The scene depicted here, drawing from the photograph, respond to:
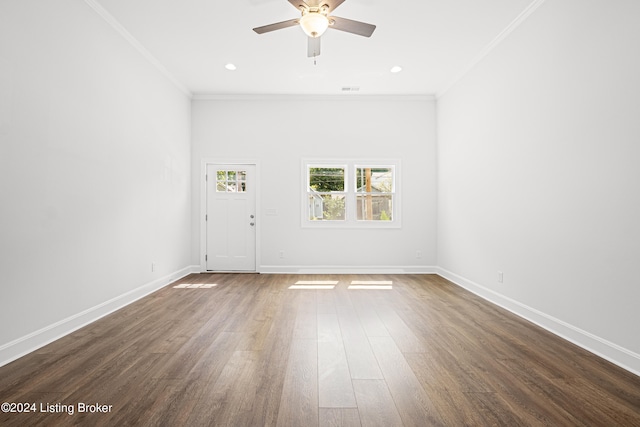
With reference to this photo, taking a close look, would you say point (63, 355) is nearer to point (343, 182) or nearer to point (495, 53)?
point (343, 182)

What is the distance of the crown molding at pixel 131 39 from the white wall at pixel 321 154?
0.88m

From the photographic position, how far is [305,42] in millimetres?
4066

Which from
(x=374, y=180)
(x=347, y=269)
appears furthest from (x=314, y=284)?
(x=374, y=180)

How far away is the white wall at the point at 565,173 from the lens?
7.98 feet

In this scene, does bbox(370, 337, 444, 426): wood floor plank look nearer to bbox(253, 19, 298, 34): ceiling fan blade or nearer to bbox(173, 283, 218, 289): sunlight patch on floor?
bbox(253, 19, 298, 34): ceiling fan blade

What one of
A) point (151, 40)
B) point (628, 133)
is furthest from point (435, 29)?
point (151, 40)

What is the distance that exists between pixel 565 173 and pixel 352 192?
3482 millimetres

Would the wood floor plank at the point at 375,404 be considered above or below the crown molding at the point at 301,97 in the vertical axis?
below

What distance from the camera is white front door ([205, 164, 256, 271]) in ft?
19.5

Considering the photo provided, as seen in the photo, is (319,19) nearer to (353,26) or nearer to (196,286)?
(353,26)

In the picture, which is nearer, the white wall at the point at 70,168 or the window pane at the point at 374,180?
the white wall at the point at 70,168

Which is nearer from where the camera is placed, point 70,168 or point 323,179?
point 70,168

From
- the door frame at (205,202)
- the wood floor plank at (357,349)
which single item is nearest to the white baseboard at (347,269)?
the door frame at (205,202)

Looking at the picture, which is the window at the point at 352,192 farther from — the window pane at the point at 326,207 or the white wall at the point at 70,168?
the white wall at the point at 70,168
